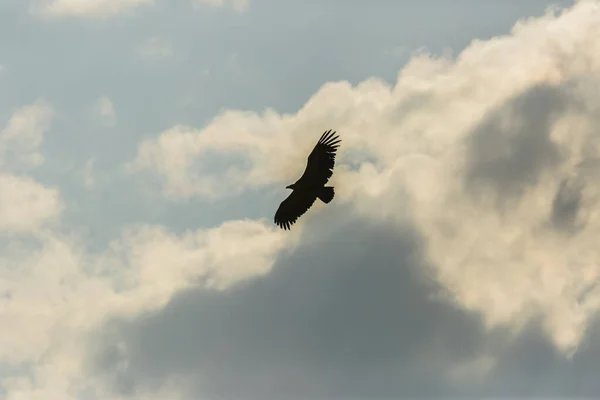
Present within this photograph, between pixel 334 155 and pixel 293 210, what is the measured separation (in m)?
5.81

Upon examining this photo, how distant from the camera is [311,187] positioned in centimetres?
9762

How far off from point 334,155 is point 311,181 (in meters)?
2.48

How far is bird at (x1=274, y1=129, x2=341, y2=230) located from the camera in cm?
9569

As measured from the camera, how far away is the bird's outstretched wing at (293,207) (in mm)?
98750

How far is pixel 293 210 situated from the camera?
328 ft

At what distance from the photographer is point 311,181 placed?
319 feet

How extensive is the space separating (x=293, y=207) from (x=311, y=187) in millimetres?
2698

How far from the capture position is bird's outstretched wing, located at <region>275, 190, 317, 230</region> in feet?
324

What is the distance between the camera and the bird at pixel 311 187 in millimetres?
95688

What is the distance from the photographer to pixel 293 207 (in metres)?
99.8
